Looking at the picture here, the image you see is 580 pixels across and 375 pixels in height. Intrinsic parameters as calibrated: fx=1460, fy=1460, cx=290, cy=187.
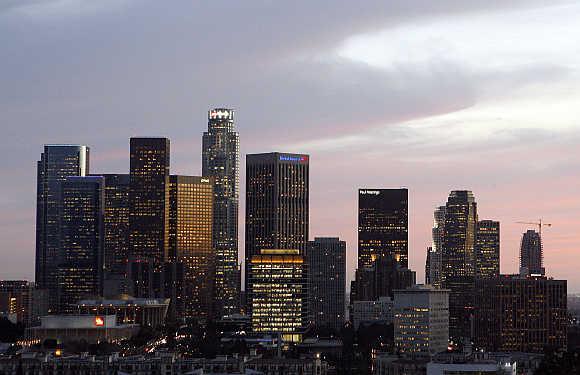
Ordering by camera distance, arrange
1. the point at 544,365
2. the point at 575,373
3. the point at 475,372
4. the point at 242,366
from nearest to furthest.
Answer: the point at 575,373
the point at 544,365
the point at 475,372
the point at 242,366

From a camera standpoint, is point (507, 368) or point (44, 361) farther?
point (44, 361)

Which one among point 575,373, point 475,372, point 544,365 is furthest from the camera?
point 475,372

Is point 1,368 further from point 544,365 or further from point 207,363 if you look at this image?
point 544,365

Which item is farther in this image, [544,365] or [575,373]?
[544,365]

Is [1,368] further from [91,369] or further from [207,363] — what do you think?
[207,363]

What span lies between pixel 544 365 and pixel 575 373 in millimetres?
7840

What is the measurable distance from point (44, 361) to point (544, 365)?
92.0m

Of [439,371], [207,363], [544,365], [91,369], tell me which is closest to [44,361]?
[91,369]

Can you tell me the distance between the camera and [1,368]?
19162cm

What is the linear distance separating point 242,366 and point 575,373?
7918cm

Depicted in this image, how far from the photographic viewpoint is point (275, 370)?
650ft

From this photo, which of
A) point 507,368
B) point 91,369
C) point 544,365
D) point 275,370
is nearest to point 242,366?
point 275,370

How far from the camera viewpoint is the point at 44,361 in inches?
7810

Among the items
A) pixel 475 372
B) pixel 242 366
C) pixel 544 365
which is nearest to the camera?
pixel 544 365
